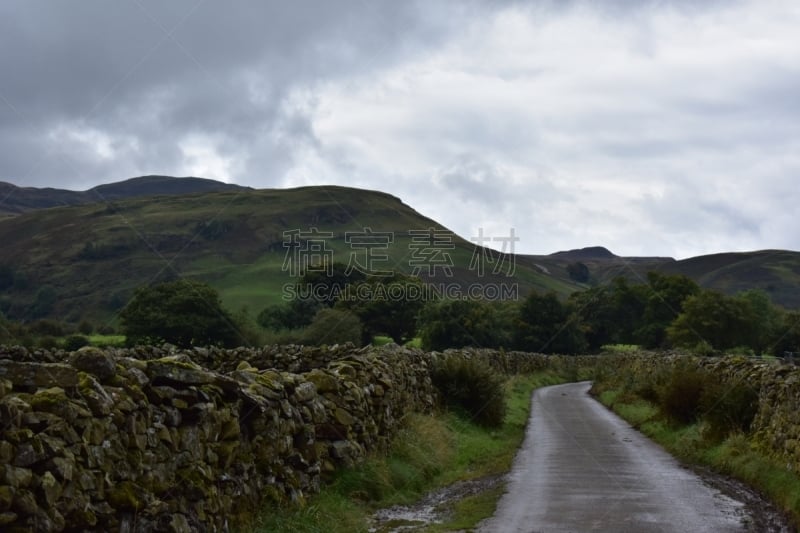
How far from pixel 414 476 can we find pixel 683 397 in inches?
418

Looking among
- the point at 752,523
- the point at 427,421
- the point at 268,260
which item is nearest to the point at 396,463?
the point at 427,421

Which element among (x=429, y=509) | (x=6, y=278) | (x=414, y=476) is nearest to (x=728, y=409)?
(x=414, y=476)

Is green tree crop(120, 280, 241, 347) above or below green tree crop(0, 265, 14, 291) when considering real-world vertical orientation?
below

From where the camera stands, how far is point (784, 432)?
49.3ft

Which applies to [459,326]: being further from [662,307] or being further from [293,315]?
[662,307]

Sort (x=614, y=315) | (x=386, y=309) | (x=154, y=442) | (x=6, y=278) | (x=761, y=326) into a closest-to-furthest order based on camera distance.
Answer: (x=154, y=442) → (x=761, y=326) → (x=386, y=309) → (x=614, y=315) → (x=6, y=278)

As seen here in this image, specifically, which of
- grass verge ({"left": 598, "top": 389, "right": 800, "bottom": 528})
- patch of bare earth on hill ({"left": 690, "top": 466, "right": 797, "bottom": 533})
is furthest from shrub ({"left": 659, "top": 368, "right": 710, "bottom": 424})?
patch of bare earth on hill ({"left": 690, "top": 466, "right": 797, "bottom": 533})

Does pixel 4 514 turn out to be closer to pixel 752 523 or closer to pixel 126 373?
pixel 126 373

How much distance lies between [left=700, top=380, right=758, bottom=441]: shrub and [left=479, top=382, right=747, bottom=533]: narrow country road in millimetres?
1298

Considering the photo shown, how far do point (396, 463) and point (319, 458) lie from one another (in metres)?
3.02

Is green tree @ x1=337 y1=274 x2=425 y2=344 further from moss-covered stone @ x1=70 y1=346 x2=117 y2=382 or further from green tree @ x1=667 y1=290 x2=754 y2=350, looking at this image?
moss-covered stone @ x1=70 y1=346 x2=117 y2=382

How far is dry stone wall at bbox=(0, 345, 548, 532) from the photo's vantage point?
21.5 ft

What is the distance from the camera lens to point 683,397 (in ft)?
74.8

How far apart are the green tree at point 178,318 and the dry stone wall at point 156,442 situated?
3714 centimetres
